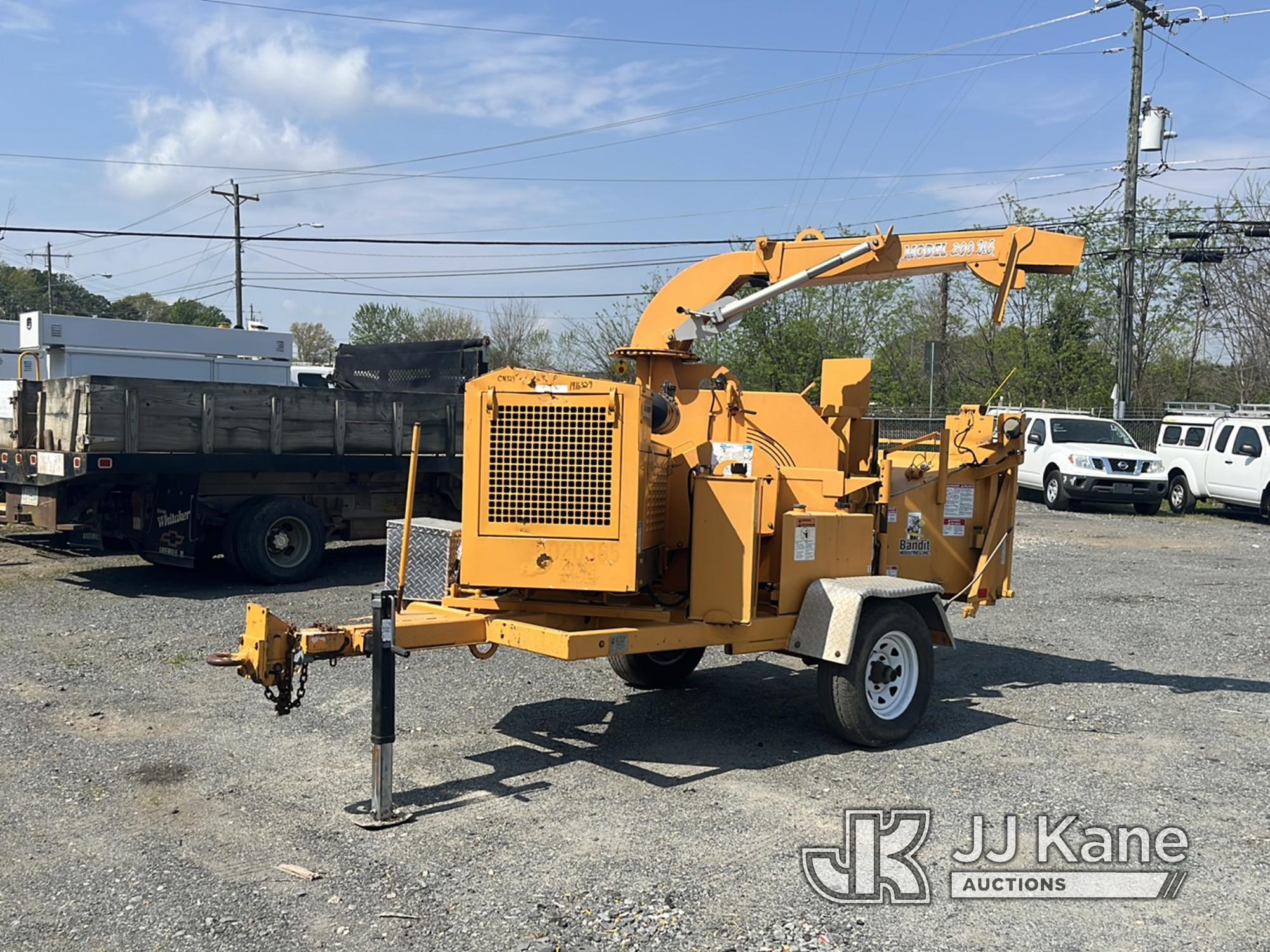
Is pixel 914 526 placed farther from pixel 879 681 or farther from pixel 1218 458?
pixel 1218 458

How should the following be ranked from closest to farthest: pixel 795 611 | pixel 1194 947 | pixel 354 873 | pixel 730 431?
pixel 1194 947, pixel 354 873, pixel 795 611, pixel 730 431

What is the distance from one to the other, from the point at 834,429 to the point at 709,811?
302 centimetres

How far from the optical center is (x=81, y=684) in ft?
25.8

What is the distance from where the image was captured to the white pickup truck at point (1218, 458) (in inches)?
839

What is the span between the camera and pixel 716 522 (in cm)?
641

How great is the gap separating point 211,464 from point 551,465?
21.8 ft

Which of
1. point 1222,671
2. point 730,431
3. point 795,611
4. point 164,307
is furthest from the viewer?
point 164,307

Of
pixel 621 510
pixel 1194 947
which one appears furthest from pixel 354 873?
pixel 1194 947

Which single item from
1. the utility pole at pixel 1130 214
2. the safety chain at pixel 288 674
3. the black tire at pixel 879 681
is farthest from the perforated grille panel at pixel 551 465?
the utility pole at pixel 1130 214

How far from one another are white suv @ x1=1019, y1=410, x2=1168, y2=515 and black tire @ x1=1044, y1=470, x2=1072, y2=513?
12 mm

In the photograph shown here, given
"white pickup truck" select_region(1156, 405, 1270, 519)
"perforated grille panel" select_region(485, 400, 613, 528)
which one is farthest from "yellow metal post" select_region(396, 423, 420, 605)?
"white pickup truck" select_region(1156, 405, 1270, 519)

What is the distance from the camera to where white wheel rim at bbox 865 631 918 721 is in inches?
267

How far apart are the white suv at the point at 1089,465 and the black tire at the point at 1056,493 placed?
0.04 ft

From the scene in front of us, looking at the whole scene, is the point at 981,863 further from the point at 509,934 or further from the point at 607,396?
the point at 607,396
